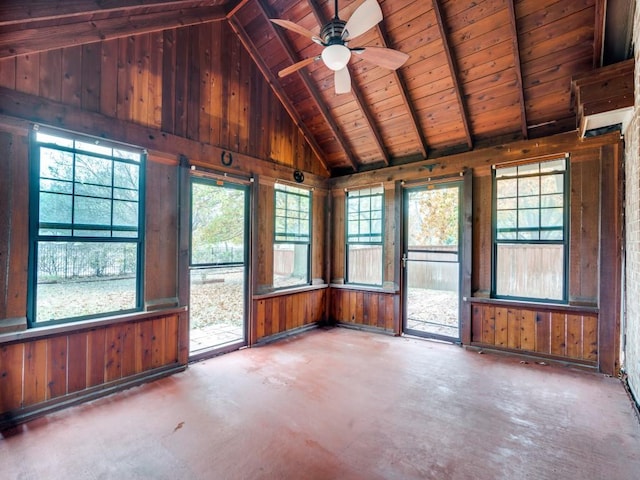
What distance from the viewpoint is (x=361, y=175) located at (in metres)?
5.49

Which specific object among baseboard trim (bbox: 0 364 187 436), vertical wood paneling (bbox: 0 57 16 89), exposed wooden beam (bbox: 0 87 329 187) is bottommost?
baseboard trim (bbox: 0 364 187 436)

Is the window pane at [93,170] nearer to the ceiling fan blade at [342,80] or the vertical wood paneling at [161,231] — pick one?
the vertical wood paneling at [161,231]

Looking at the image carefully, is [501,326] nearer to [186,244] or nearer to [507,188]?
[507,188]

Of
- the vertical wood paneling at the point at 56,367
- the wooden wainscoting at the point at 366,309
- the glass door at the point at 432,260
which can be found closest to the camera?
the vertical wood paneling at the point at 56,367

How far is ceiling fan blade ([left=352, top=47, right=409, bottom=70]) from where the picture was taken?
2813 mm

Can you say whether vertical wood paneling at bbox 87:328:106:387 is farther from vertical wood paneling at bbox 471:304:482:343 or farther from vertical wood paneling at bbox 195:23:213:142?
vertical wood paneling at bbox 471:304:482:343

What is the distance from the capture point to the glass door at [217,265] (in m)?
3.91

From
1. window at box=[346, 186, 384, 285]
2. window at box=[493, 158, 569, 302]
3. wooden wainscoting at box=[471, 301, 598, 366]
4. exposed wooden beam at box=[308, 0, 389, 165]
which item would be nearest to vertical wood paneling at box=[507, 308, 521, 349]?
wooden wainscoting at box=[471, 301, 598, 366]

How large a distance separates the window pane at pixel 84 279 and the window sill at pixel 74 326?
10 cm

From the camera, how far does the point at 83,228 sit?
295cm

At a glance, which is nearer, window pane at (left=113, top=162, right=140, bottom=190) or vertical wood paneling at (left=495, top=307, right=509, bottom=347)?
window pane at (left=113, top=162, right=140, bottom=190)

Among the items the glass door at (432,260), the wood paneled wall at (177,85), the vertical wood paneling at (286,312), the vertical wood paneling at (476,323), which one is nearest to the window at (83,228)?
the wood paneled wall at (177,85)

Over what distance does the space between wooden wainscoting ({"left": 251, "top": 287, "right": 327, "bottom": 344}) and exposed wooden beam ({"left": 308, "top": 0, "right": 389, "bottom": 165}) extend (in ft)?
8.57

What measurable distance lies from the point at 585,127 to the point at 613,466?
3136 millimetres
